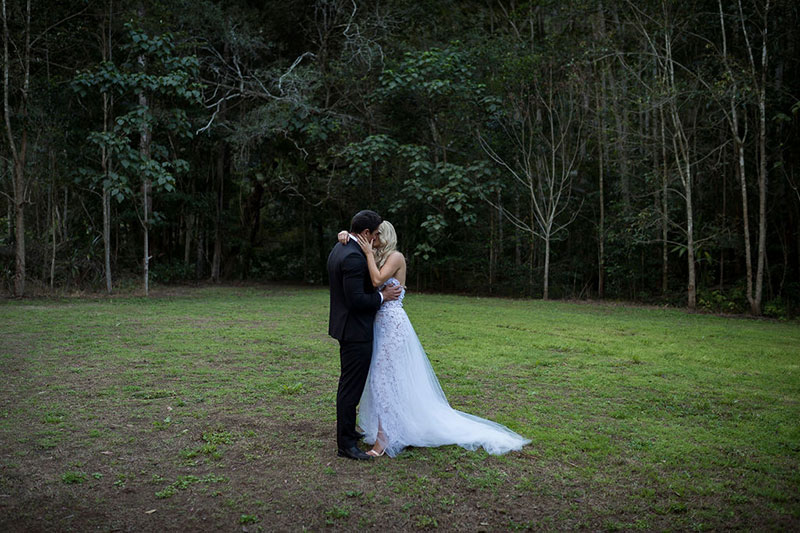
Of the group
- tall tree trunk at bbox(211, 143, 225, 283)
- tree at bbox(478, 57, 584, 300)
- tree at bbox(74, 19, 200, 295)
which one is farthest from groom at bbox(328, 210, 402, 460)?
A: tall tree trunk at bbox(211, 143, 225, 283)

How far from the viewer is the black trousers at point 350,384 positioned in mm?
4168

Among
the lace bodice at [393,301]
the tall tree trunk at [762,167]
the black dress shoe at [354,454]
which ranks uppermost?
the tall tree trunk at [762,167]

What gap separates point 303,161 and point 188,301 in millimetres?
6219

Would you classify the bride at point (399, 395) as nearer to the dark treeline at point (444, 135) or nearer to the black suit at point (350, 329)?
the black suit at point (350, 329)

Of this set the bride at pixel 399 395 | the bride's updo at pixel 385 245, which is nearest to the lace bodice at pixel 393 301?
the bride at pixel 399 395

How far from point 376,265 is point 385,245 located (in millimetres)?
164

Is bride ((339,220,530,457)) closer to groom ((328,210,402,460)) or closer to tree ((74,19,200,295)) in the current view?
groom ((328,210,402,460))

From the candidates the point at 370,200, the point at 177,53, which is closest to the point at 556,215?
the point at 370,200

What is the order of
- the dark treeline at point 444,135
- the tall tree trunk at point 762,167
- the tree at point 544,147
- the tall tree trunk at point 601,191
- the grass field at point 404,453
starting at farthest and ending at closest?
the tree at point 544,147 < the tall tree trunk at point 601,191 < the dark treeline at point 444,135 < the tall tree trunk at point 762,167 < the grass field at point 404,453

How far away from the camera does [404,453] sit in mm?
4332

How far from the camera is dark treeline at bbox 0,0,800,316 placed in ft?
44.3

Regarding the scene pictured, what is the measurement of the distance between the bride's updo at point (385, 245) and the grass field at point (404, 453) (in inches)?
57.7

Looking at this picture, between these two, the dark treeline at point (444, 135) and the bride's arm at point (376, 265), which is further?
the dark treeline at point (444, 135)

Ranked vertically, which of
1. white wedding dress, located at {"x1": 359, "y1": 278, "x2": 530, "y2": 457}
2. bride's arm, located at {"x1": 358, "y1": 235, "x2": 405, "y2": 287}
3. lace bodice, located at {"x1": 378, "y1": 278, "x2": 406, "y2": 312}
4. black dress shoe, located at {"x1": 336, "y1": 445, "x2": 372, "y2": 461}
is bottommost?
black dress shoe, located at {"x1": 336, "y1": 445, "x2": 372, "y2": 461}
